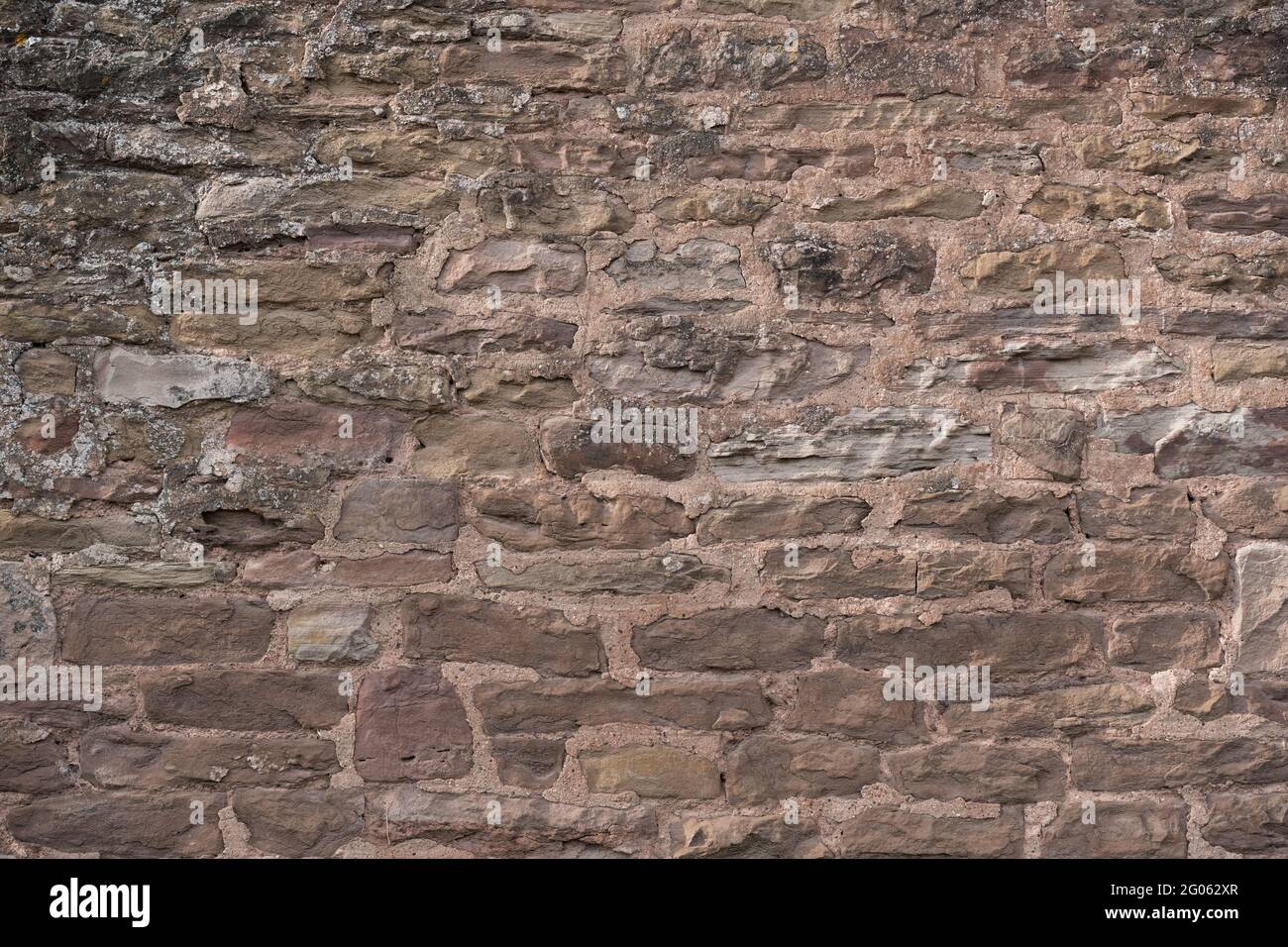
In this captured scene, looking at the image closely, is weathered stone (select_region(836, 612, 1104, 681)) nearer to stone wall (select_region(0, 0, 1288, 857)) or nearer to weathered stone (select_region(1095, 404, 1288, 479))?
stone wall (select_region(0, 0, 1288, 857))

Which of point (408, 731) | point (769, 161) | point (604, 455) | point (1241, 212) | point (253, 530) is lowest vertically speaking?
point (408, 731)

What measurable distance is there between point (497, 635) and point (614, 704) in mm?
326

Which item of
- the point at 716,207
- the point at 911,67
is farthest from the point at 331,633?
the point at 911,67

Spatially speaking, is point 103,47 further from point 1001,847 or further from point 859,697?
point 1001,847

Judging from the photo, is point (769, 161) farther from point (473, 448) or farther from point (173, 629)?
point (173, 629)

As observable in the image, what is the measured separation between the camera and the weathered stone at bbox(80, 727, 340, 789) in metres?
2.59

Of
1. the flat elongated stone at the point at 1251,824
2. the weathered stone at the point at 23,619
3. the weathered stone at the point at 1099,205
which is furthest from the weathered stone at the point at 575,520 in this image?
the flat elongated stone at the point at 1251,824

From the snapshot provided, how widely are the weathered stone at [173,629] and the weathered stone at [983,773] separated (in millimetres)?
1595

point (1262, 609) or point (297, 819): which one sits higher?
point (1262, 609)

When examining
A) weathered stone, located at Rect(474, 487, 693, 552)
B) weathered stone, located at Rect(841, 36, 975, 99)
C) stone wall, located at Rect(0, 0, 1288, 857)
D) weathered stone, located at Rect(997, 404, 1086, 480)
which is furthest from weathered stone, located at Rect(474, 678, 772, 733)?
weathered stone, located at Rect(841, 36, 975, 99)

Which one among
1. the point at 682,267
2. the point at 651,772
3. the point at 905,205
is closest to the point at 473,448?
the point at 682,267

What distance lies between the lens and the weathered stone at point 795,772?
8.54 feet

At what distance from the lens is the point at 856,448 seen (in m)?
2.62

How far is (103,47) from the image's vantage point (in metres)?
2.60
